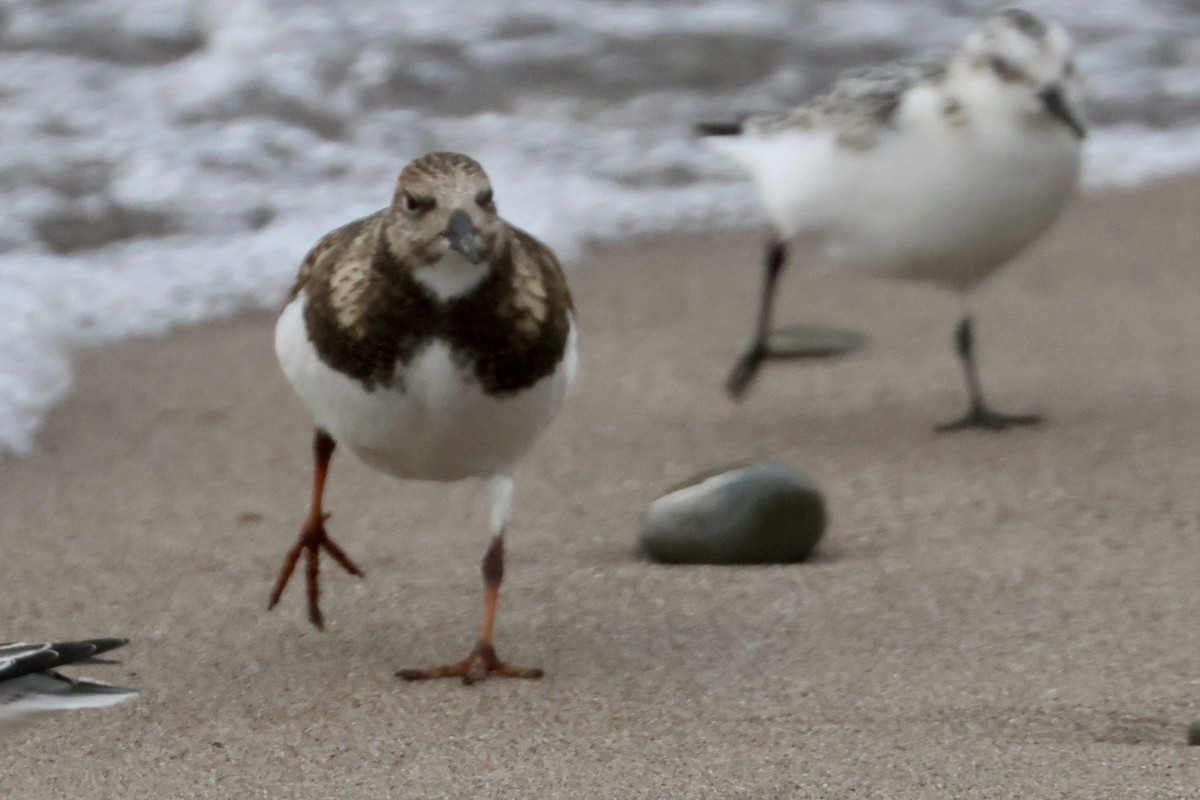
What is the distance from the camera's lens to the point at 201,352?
20.3 feet

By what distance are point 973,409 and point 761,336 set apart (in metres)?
0.71

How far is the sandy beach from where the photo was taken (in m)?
3.15

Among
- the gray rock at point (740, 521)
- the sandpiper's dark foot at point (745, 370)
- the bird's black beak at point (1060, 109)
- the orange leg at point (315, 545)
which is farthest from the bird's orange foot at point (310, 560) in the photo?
the bird's black beak at point (1060, 109)

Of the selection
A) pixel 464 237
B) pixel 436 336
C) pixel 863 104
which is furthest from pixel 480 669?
pixel 863 104

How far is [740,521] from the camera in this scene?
4246 millimetres

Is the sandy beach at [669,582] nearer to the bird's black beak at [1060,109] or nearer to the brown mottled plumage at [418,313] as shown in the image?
the brown mottled plumage at [418,313]

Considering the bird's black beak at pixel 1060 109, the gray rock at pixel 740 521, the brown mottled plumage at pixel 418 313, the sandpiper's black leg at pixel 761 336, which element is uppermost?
the brown mottled plumage at pixel 418 313

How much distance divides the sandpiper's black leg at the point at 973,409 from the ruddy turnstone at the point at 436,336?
2.21 meters

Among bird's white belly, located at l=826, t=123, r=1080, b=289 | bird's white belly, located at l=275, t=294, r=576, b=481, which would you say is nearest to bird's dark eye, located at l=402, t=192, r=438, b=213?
bird's white belly, located at l=275, t=294, r=576, b=481

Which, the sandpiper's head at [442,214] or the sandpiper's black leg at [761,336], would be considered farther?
the sandpiper's black leg at [761,336]

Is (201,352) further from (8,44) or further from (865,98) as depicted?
(8,44)

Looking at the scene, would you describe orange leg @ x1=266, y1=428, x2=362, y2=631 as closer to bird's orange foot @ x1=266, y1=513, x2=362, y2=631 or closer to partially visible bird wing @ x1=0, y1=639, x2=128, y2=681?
bird's orange foot @ x1=266, y1=513, x2=362, y2=631

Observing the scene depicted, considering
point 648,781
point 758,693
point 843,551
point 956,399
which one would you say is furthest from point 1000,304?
point 648,781

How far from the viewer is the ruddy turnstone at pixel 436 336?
3.29m
